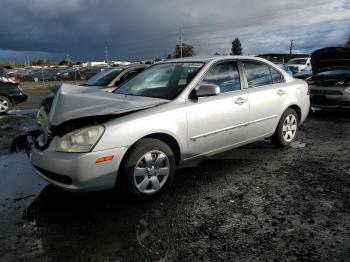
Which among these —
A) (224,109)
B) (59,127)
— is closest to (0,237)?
(59,127)

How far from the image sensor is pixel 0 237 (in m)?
3.40

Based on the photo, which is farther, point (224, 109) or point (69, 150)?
point (224, 109)

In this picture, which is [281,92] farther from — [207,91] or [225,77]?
[207,91]

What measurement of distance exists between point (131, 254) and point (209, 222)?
2.95ft

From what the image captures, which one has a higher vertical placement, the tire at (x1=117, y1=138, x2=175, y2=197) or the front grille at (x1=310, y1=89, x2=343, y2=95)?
the front grille at (x1=310, y1=89, x2=343, y2=95)

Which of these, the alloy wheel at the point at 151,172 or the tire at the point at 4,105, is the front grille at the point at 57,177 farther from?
the tire at the point at 4,105

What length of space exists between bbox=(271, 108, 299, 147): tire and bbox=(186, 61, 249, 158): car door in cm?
105

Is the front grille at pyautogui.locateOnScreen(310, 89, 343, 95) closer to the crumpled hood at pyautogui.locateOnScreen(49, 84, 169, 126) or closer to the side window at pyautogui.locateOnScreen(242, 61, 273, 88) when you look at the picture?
the side window at pyautogui.locateOnScreen(242, 61, 273, 88)

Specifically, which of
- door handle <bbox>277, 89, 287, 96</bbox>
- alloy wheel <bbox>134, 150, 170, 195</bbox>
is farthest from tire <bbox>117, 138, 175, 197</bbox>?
door handle <bbox>277, 89, 287, 96</bbox>

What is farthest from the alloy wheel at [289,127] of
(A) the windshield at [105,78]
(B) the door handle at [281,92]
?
(A) the windshield at [105,78]

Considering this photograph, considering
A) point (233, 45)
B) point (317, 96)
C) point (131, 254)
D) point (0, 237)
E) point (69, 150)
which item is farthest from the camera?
point (233, 45)

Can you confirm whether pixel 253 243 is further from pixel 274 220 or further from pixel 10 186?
pixel 10 186

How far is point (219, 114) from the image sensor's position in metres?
4.73

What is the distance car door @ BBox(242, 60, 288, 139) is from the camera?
5.31 m
